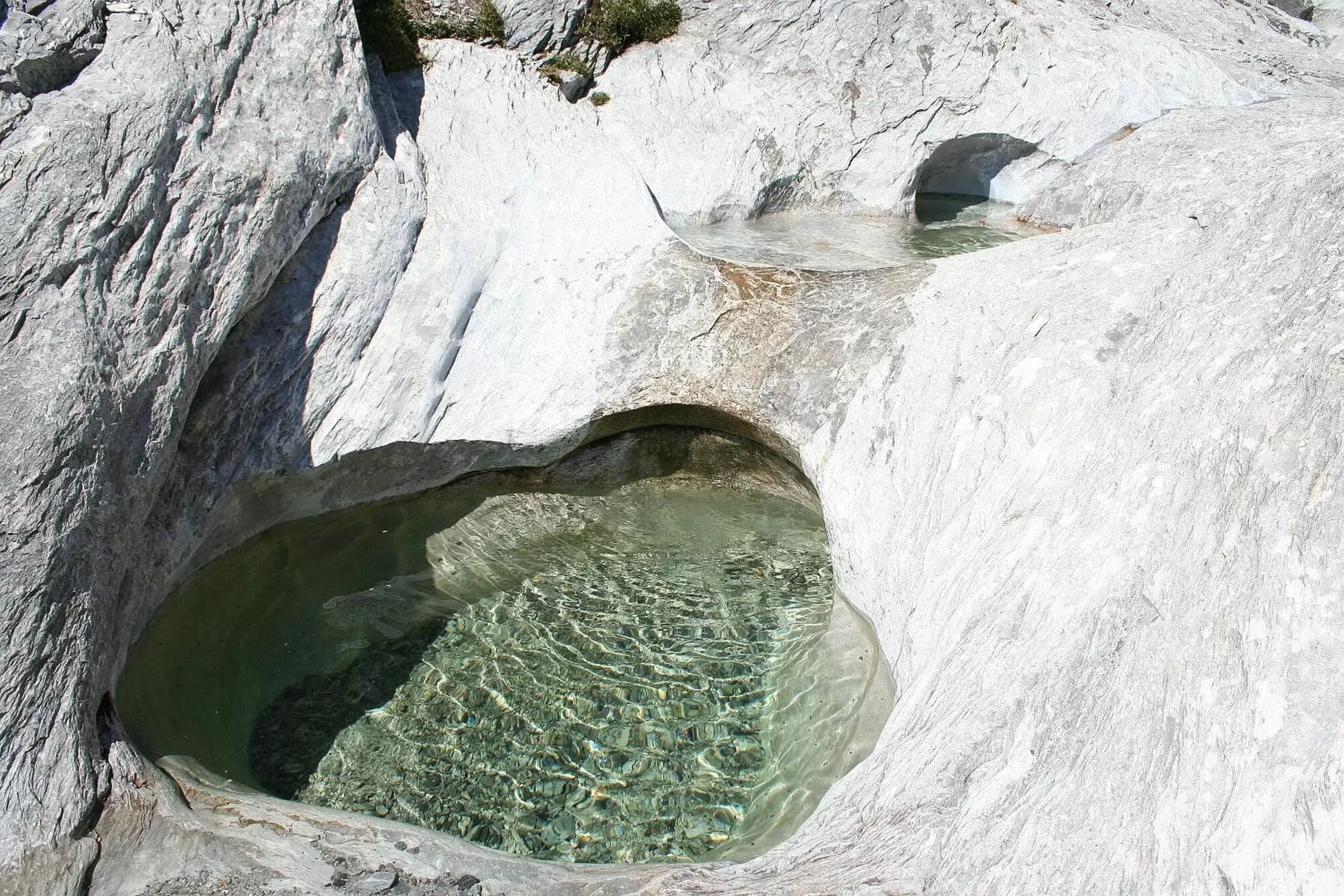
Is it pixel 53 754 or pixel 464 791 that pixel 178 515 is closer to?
pixel 53 754

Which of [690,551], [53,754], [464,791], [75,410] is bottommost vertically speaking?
[690,551]

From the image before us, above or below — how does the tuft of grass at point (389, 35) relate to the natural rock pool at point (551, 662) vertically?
above

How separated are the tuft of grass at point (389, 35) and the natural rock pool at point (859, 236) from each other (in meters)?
3.19

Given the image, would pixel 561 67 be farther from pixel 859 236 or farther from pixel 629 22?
pixel 859 236

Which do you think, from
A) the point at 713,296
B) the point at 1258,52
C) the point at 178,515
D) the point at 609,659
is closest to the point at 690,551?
the point at 609,659

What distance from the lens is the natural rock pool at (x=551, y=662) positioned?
5.83 meters

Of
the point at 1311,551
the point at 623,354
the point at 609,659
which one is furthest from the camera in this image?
the point at 623,354

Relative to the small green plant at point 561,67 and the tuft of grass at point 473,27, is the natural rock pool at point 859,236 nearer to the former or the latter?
the small green plant at point 561,67

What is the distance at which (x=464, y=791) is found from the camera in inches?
229

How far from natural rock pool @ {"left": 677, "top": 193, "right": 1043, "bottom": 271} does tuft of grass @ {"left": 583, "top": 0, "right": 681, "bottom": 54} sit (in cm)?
254

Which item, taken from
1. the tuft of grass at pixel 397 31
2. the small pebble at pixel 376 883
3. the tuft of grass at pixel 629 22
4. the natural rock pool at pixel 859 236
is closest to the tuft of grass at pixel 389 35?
the tuft of grass at pixel 397 31

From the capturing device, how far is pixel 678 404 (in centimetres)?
820

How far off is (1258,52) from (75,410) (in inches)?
604

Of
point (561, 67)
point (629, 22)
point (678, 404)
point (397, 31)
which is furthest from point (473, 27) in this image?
→ point (678, 404)
